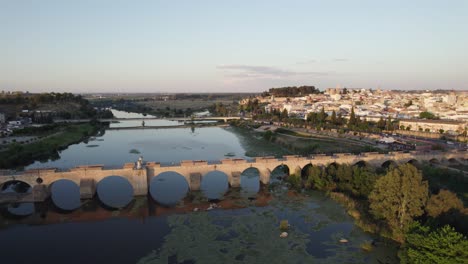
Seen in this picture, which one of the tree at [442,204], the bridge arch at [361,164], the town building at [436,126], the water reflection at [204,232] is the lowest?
the water reflection at [204,232]

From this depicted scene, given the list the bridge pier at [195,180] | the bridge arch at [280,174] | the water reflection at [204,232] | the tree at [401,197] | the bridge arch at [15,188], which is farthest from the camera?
the bridge arch at [280,174]

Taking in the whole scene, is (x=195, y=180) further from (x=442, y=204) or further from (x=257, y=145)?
(x=257, y=145)

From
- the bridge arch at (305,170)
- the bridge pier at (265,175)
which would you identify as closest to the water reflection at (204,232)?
the bridge pier at (265,175)

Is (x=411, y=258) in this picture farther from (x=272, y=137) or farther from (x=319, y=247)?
(x=272, y=137)

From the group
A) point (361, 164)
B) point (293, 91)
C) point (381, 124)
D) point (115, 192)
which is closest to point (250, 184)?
point (361, 164)

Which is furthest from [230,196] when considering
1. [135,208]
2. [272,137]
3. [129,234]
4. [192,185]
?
[272,137]

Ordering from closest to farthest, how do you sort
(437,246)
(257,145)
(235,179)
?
1. (437,246)
2. (235,179)
3. (257,145)

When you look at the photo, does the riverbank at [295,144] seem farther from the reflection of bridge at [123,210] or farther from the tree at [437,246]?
the tree at [437,246]
